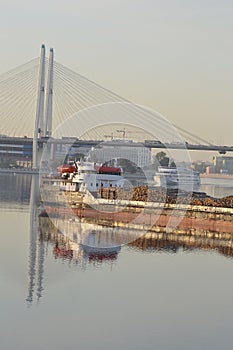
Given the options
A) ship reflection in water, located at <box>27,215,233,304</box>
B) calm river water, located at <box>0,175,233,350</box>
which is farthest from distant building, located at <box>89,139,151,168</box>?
calm river water, located at <box>0,175,233,350</box>

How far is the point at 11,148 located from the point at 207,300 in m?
44.7

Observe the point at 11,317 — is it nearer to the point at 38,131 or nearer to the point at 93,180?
the point at 93,180

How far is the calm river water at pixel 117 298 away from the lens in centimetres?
793

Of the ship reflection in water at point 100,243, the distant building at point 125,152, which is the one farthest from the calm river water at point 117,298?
the distant building at point 125,152

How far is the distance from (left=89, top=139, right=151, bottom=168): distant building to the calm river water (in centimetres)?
2176

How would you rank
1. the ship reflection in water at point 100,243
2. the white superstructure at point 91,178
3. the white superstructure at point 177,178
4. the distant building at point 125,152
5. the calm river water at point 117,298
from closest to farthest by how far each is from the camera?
the calm river water at point 117,298, the ship reflection in water at point 100,243, the white superstructure at point 91,178, the white superstructure at point 177,178, the distant building at point 125,152

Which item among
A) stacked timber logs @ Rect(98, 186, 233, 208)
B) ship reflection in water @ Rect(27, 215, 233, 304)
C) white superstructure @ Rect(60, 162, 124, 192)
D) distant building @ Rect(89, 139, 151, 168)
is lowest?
ship reflection in water @ Rect(27, 215, 233, 304)

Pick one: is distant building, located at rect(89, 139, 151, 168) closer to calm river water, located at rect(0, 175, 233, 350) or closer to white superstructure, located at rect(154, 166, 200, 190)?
white superstructure, located at rect(154, 166, 200, 190)

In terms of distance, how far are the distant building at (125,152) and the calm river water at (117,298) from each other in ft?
71.4

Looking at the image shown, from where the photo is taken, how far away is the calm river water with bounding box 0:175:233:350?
793cm

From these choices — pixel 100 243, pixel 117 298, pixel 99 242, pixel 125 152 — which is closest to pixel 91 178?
pixel 99 242

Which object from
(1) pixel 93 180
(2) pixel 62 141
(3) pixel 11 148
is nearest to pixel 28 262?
(1) pixel 93 180

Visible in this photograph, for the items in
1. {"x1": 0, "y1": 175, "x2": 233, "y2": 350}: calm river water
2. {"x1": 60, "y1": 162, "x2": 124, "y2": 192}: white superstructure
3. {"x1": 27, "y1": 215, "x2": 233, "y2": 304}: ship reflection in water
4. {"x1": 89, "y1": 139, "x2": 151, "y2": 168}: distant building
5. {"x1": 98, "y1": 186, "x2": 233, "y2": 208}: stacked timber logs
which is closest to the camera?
{"x1": 0, "y1": 175, "x2": 233, "y2": 350}: calm river water

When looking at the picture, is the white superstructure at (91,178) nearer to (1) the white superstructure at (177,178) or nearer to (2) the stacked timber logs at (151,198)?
(2) the stacked timber logs at (151,198)
